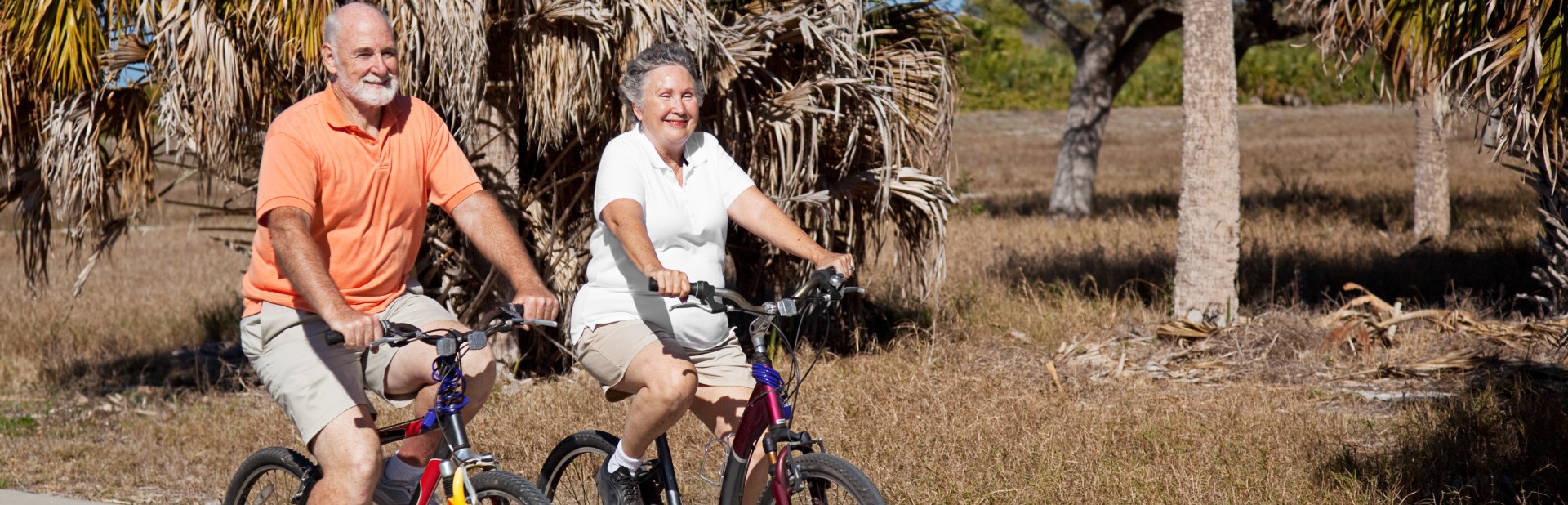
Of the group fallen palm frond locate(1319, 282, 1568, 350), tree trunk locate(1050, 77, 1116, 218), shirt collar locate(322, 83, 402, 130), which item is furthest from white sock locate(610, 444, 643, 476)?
tree trunk locate(1050, 77, 1116, 218)

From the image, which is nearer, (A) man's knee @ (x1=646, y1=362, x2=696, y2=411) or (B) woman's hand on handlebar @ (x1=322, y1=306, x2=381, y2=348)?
(B) woman's hand on handlebar @ (x1=322, y1=306, x2=381, y2=348)

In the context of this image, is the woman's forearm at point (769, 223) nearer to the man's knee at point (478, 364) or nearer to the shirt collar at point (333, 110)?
the man's knee at point (478, 364)

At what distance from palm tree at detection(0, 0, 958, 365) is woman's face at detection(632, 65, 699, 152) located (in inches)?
135

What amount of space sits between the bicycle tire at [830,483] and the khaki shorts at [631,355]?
17.7 inches

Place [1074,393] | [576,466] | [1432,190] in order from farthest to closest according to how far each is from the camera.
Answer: [1432,190] < [1074,393] < [576,466]

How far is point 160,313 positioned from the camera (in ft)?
42.5

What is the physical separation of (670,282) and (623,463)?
2.51 feet

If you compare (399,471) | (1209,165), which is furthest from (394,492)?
(1209,165)

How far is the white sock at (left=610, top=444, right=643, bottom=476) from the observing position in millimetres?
4207

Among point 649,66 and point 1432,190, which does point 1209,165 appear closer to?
point 649,66

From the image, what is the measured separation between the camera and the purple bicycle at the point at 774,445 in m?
3.75

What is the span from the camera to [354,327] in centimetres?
343

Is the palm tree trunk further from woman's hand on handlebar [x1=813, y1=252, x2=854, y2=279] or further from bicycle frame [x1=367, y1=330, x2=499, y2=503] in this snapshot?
bicycle frame [x1=367, y1=330, x2=499, y2=503]

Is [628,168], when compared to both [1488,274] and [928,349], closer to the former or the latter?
[928,349]
